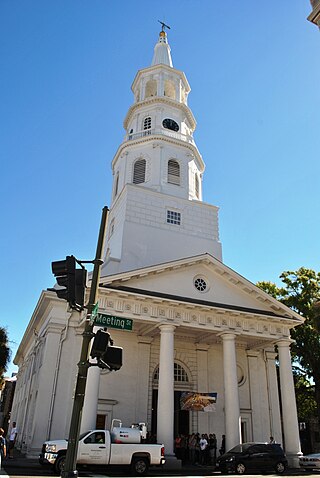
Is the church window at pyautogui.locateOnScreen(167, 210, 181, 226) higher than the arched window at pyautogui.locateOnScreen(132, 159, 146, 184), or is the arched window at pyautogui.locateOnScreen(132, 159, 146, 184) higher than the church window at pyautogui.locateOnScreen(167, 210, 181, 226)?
the arched window at pyautogui.locateOnScreen(132, 159, 146, 184)

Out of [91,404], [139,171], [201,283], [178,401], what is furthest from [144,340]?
Answer: [139,171]

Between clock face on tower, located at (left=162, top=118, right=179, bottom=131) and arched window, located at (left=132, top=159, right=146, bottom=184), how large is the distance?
4.15 metres

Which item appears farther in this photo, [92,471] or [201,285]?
[201,285]

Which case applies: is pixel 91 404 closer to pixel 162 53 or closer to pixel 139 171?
pixel 139 171

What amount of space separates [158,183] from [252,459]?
796 inches

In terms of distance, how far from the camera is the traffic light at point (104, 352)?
23.8 ft

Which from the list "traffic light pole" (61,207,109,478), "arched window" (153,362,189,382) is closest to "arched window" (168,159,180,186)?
Result: "arched window" (153,362,189,382)

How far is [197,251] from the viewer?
100 ft

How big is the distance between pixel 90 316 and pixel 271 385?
22.5 m

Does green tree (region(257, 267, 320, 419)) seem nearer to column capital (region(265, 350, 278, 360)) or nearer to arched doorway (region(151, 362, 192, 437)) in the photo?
column capital (region(265, 350, 278, 360))

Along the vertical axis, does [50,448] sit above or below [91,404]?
below

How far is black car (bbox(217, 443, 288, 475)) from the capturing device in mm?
18234

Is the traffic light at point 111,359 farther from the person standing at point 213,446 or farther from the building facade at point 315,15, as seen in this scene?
the person standing at point 213,446

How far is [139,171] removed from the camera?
109ft
